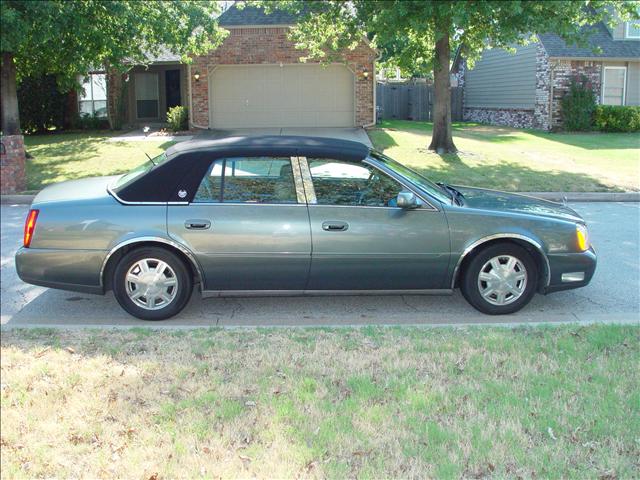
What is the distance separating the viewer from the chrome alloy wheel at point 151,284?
612 centimetres

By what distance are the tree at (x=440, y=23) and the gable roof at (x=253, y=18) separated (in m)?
5.95

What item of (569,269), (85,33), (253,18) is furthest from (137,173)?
(253,18)

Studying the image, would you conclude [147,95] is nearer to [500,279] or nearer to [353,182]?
[353,182]

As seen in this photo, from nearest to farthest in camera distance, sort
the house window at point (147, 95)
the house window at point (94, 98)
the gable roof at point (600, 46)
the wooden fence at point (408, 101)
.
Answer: the gable roof at point (600, 46) → the house window at point (94, 98) → the house window at point (147, 95) → the wooden fence at point (408, 101)

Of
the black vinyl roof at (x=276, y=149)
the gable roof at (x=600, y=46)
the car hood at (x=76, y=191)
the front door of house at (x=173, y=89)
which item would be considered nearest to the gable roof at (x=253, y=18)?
the front door of house at (x=173, y=89)

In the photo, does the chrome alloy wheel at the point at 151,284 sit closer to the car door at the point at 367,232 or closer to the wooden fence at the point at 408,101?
the car door at the point at 367,232

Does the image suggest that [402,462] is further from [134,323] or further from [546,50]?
[546,50]

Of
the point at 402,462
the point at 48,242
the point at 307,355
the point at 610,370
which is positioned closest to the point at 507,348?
the point at 610,370

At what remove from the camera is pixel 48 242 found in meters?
6.14

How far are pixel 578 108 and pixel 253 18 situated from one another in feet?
43.4

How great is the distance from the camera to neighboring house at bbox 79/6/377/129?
87.6 ft

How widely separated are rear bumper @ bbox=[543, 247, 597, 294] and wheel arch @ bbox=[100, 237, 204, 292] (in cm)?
315

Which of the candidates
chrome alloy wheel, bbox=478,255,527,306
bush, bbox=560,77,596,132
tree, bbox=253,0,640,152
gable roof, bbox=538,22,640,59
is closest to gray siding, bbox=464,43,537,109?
gable roof, bbox=538,22,640,59

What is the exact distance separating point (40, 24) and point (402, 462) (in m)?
15.6
